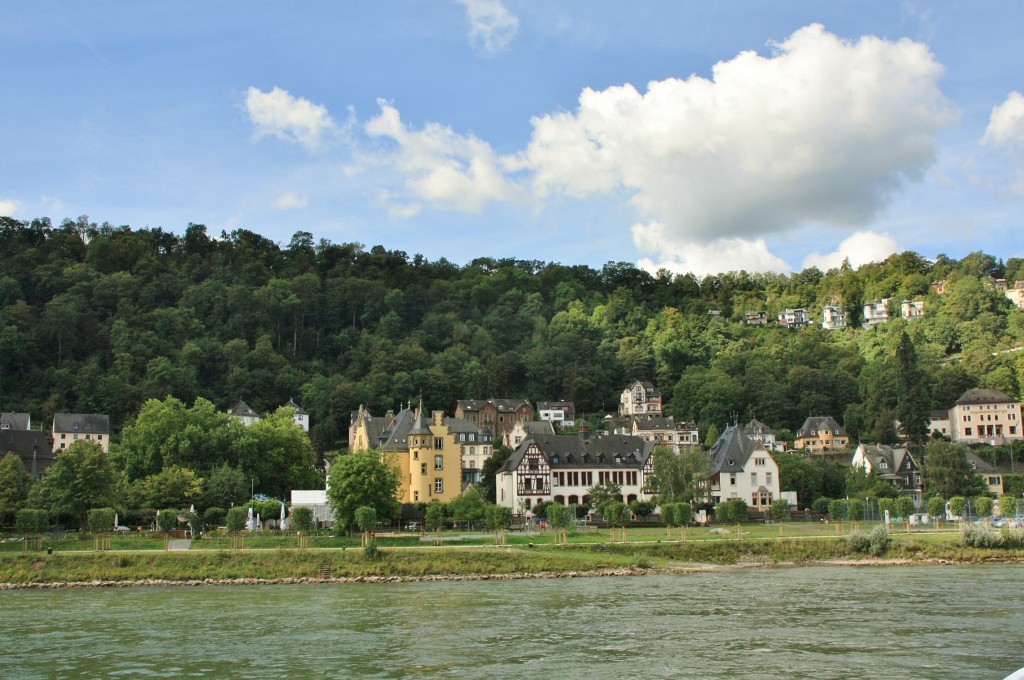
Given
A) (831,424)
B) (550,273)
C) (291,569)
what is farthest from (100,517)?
(550,273)

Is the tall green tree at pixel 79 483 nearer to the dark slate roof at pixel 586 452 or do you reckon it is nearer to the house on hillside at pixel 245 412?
the dark slate roof at pixel 586 452

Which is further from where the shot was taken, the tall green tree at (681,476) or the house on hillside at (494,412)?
the house on hillside at (494,412)

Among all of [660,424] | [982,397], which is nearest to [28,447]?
[660,424]

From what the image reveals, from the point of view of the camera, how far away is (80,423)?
100062 mm

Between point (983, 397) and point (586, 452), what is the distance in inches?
2202

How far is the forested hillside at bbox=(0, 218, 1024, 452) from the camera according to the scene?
4572 inches

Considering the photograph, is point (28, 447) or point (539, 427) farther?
point (539, 427)

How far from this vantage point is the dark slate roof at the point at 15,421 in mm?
99875

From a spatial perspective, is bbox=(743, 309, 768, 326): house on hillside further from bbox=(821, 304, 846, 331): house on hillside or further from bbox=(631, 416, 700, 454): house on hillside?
bbox=(631, 416, 700, 454): house on hillside

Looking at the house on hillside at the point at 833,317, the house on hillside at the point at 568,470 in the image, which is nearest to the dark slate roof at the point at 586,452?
the house on hillside at the point at 568,470

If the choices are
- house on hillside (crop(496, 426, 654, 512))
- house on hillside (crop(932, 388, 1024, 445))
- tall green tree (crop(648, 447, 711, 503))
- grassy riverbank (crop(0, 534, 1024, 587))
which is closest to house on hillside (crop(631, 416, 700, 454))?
house on hillside (crop(496, 426, 654, 512))

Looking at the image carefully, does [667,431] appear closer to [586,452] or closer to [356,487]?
[586,452]

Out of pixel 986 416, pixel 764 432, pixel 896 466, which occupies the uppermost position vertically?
pixel 986 416

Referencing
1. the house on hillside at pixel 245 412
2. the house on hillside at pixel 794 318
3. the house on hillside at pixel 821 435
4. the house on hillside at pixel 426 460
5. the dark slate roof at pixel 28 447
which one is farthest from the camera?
the house on hillside at pixel 794 318
